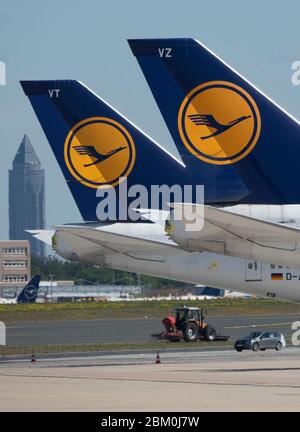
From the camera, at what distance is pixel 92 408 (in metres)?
29.5

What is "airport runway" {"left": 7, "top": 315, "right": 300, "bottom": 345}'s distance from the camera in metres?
80.2

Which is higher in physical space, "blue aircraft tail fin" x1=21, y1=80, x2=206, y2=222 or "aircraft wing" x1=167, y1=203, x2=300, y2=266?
"blue aircraft tail fin" x1=21, y1=80, x2=206, y2=222

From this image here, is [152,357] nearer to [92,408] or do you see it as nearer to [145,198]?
[145,198]

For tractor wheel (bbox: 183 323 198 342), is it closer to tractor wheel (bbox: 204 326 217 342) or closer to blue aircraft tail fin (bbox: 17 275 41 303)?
tractor wheel (bbox: 204 326 217 342)

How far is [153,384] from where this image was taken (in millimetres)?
37688

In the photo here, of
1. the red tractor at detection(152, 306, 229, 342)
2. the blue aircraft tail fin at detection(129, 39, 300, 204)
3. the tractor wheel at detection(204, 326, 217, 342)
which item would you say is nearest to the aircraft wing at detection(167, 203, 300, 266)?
the blue aircraft tail fin at detection(129, 39, 300, 204)

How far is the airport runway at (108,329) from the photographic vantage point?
8025cm

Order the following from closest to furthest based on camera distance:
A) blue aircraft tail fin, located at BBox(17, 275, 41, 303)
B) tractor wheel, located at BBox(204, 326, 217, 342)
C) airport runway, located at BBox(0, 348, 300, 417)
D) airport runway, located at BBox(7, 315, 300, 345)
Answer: airport runway, located at BBox(0, 348, 300, 417) < tractor wheel, located at BBox(204, 326, 217, 342) < airport runway, located at BBox(7, 315, 300, 345) < blue aircraft tail fin, located at BBox(17, 275, 41, 303)

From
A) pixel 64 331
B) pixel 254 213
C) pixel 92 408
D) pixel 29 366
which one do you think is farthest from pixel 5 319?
pixel 92 408

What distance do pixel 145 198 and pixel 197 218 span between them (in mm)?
14926

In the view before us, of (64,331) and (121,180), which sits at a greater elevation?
(121,180)

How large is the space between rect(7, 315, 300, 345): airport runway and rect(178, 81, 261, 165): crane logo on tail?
36969mm

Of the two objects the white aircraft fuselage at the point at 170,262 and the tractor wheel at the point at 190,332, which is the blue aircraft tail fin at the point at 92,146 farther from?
the tractor wheel at the point at 190,332
